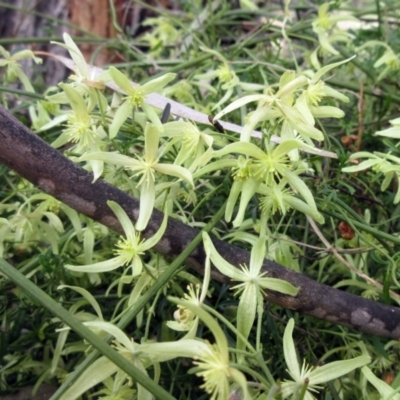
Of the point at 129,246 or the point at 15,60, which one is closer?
the point at 129,246

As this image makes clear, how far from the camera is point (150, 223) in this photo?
21.0 inches

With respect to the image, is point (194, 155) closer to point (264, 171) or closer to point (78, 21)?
point (264, 171)

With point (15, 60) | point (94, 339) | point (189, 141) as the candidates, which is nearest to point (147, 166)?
point (189, 141)

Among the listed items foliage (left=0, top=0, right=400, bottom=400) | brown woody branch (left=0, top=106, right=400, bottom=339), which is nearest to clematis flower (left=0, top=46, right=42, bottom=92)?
foliage (left=0, top=0, right=400, bottom=400)

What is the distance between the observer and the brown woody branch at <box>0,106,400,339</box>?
52 centimetres

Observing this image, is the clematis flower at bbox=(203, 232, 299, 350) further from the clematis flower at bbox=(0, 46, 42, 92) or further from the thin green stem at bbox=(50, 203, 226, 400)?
the clematis flower at bbox=(0, 46, 42, 92)

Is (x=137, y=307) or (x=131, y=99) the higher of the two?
(x=131, y=99)

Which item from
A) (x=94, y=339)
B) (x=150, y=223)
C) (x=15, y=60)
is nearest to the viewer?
(x=94, y=339)

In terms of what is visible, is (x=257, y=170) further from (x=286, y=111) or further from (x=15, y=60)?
(x=15, y=60)

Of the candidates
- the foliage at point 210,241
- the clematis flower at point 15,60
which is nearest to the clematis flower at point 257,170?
the foliage at point 210,241

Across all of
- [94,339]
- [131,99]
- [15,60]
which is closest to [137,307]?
[94,339]

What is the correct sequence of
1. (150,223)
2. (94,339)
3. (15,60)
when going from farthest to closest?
1. (15,60)
2. (150,223)
3. (94,339)

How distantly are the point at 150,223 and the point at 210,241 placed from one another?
8 cm

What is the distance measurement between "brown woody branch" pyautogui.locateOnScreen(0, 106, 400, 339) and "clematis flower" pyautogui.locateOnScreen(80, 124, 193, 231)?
0.15 ft
